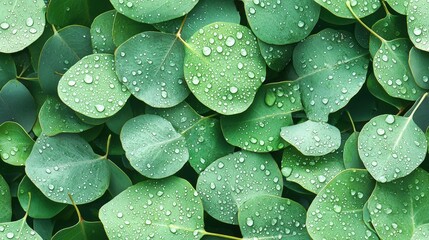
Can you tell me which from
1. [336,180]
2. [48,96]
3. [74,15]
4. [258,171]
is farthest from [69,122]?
[336,180]

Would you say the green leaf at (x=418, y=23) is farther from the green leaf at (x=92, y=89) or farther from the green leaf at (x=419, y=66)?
the green leaf at (x=92, y=89)

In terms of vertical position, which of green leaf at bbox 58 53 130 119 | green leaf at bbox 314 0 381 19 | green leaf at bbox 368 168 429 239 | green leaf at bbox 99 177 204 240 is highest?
green leaf at bbox 314 0 381 19

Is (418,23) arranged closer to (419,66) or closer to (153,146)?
(419,66)

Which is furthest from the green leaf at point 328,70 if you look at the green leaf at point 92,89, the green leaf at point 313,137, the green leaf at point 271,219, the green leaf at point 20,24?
the green leaf at point 20,24

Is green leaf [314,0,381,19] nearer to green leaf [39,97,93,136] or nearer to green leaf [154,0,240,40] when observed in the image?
green leaf [154,0,240,40]

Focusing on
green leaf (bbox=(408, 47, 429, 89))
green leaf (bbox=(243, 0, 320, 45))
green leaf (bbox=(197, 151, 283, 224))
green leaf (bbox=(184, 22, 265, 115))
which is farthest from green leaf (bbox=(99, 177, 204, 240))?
green leaf (bbox=(408, 47, 429, 89))

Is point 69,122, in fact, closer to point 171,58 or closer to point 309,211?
point 171,58
